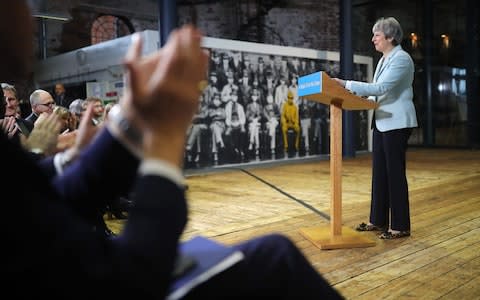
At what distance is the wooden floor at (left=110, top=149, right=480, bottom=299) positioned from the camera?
2.53 meters

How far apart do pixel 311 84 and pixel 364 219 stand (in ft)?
5.46

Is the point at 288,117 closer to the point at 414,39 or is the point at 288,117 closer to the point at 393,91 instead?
the point at 414,39

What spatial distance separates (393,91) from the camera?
347cm

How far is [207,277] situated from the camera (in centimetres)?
90

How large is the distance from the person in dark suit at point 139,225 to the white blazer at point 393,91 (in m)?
2.60

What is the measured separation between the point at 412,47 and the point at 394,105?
36.1ft

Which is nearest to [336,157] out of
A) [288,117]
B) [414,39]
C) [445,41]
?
[288,117]

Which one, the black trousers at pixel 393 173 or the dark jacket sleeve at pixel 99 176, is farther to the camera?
the black trousers at pixel 393 173

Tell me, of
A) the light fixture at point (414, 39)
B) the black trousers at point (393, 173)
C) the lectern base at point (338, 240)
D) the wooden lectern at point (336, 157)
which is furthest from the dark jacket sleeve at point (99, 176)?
the light fixture at point (414, 39)

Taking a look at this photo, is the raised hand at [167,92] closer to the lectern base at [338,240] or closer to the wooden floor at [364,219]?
the wooden floor at [364,219]

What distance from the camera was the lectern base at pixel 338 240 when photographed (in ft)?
10.6

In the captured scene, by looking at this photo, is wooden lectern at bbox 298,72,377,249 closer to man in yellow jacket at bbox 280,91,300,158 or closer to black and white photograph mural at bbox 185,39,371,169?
black and white photograph mural at bbox 185,39,371,169

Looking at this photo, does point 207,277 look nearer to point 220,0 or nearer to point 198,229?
point 198,229

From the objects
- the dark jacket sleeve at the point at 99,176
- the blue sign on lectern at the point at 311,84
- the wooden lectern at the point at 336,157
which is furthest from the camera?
the wooden lectern at the point at 336,157
